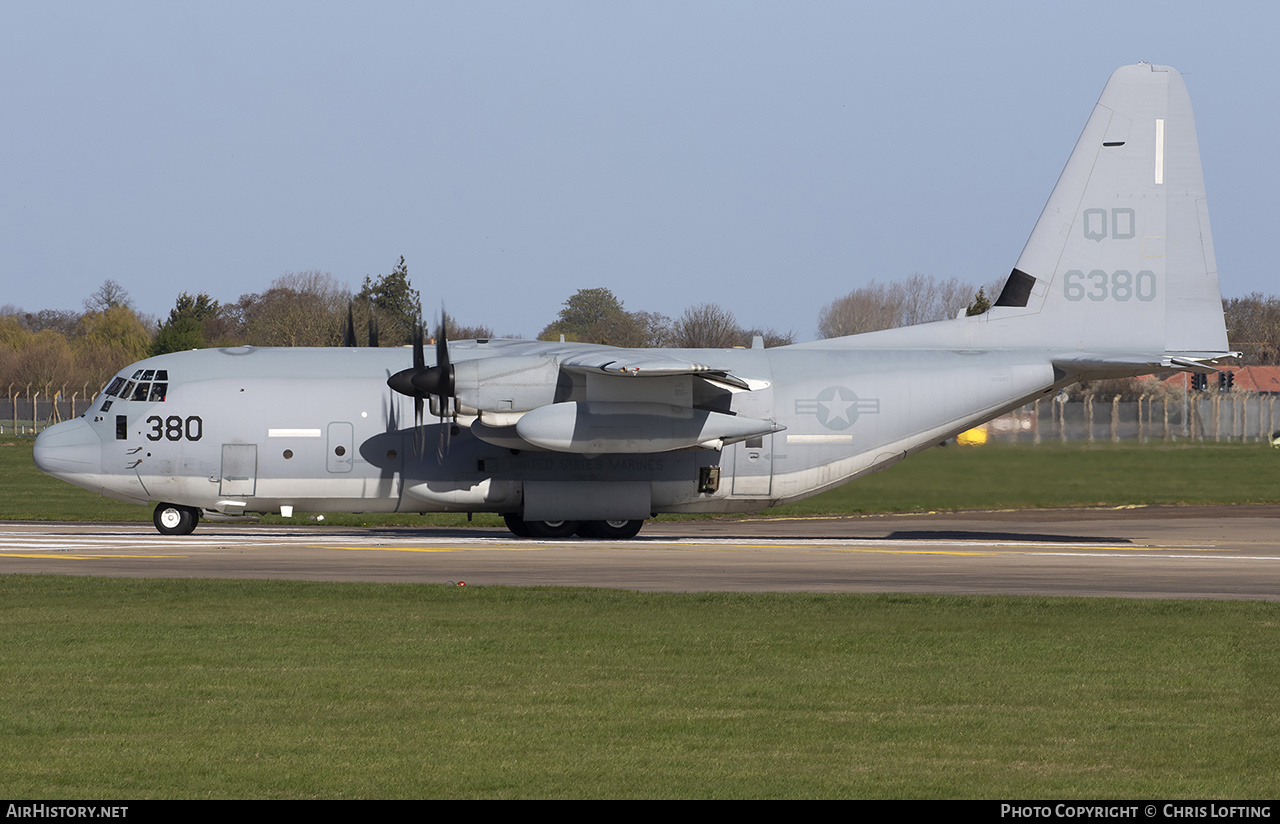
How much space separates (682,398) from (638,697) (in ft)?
52.7

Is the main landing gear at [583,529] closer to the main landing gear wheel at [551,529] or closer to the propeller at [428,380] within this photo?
the main landing gear wheel at [551,529]

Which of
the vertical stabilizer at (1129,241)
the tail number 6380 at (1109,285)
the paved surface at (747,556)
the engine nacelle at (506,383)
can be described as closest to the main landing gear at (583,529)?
the paved surface at (747,556)

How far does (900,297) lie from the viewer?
101062 millimetres

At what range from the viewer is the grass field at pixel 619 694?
8.52 m

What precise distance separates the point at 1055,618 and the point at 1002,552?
9692mm

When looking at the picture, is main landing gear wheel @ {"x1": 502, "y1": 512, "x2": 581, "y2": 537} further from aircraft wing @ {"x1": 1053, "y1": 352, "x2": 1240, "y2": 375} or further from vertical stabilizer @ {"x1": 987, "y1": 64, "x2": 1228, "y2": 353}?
aircraft wing @ {"x1": 1053, "y1": 352, "x2": 1240, "y2": 375}

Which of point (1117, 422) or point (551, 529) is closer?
point (551, 529)

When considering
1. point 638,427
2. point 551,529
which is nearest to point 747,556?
point 638,427

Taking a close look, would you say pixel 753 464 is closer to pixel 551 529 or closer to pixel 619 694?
pixel 551 529

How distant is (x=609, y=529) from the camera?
29.7m

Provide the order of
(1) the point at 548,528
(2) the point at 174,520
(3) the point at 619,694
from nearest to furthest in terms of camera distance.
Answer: (3) the point at 619,694
(2) the point at 174,520
(1) the point at 548,528

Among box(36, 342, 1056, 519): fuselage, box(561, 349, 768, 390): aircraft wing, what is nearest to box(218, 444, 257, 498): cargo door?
box(36, 342, 1056, 519): fuselage

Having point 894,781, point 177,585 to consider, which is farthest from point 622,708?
point 177,585
